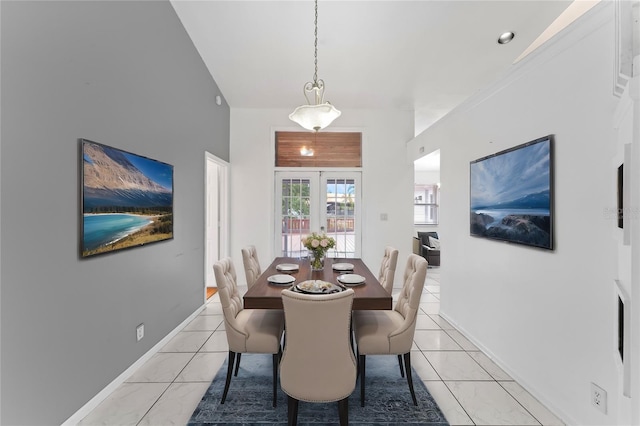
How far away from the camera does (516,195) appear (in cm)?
218

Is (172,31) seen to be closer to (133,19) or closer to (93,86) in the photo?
(133,19)

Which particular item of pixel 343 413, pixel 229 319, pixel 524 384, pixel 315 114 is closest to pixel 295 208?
pixel 315 114

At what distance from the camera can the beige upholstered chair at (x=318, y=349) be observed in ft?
4.67

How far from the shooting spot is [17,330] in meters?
1.42

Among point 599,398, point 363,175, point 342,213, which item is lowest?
point 599,398

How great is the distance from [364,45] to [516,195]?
2.54 m

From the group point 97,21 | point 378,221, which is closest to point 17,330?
point 97,21

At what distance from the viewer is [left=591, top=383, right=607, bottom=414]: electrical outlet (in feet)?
4.94

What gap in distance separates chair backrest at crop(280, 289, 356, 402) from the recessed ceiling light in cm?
369

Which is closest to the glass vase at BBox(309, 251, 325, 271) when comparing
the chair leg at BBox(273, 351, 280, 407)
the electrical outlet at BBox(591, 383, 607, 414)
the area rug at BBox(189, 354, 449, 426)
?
the chair leg at BBox(273, 351, 280, 407)

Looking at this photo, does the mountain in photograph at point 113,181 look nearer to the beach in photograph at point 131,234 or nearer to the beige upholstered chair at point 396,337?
the beach in photograph at point 131,234

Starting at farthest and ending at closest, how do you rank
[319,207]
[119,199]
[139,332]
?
[319,207] → [139,332] → [119,199]

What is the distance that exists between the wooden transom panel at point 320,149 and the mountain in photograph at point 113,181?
2.61m

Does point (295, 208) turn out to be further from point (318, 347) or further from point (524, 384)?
point (524, 384)
